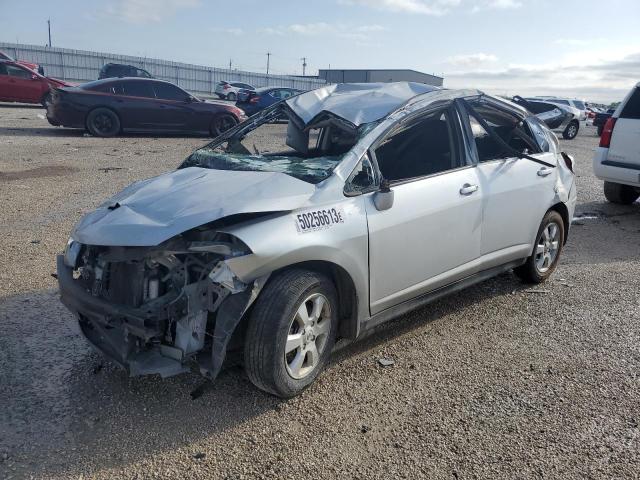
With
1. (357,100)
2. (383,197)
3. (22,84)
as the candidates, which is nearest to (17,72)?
(22,84)

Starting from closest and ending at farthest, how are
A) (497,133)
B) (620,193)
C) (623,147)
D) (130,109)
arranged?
1. (497,133)
2. (623,147)
3. (620,193)
4. (130,109)

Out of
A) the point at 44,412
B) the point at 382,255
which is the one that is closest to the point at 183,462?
the point at 44,412

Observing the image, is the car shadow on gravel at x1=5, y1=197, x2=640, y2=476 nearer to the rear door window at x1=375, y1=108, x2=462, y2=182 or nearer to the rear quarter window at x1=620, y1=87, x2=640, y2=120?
the rear door window at x1=375, y1=108, x2=462, y2=182

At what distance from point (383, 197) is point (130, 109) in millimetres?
12436

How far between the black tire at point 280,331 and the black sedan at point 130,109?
12572 millimetres

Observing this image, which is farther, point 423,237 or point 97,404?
point 423,237

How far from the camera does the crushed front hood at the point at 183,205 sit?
295 cm

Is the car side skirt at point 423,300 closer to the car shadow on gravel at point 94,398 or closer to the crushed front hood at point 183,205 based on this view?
the car shadow on gravel at point 94,398

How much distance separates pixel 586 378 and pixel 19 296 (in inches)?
169

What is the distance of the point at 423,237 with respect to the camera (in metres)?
3.75

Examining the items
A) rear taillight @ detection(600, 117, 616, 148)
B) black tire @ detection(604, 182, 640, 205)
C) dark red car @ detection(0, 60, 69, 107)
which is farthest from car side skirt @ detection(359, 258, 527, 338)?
dark red car @ detection(0, 60, 69, 107)

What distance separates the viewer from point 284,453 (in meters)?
2.82

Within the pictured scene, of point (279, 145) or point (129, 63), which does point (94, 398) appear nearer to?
point (279, 145)

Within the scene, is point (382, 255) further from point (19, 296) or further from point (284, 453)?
point (19, 296)
